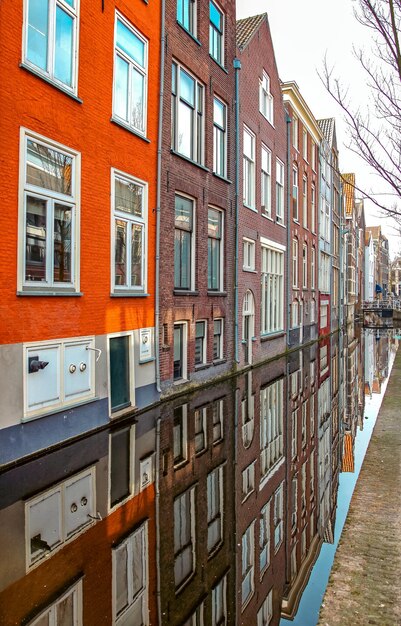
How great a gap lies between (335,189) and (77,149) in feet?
113

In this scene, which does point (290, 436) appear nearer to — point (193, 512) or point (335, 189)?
point (193, 512)

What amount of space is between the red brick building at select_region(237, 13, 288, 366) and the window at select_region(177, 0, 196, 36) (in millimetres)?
3281

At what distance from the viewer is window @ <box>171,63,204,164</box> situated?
12.5 m

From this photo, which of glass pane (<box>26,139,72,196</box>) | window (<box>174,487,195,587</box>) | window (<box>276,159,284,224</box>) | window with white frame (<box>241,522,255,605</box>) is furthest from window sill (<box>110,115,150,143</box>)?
window (<box>276,159,284,224</box>)

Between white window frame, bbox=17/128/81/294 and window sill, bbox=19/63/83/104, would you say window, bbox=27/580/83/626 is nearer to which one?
white window frame, bbox=17/128/81/294

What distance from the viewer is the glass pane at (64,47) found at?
8094 millimetres

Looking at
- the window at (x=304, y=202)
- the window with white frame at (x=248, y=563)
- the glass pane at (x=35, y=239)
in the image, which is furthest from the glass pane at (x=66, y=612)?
the window at (x=304, y=202)

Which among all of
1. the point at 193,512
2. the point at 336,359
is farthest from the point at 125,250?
the point at 336,359

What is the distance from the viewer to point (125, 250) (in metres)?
10.3

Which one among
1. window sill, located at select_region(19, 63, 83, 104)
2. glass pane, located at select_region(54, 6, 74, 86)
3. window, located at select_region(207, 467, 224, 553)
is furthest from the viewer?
glass pane, located at select_region(54, 6, 74, 86)

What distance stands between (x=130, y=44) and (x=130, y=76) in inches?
26.0

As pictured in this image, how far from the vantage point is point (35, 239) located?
25.2 ft

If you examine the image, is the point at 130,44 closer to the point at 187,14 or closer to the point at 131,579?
the point at 187,14

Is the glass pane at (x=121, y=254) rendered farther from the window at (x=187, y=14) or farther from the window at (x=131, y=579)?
the window at (x=187, y=14)
